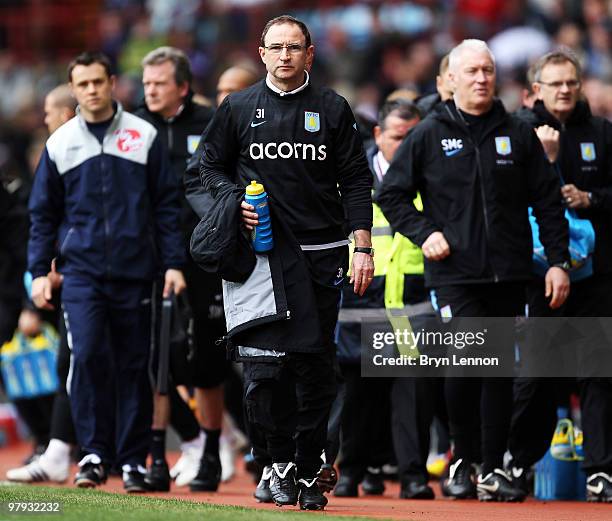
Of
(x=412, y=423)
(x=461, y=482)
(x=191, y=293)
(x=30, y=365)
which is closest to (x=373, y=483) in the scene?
(x=412, y=423)

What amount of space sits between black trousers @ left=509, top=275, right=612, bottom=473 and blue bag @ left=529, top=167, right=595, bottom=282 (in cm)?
8

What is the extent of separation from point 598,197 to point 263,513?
3.16m

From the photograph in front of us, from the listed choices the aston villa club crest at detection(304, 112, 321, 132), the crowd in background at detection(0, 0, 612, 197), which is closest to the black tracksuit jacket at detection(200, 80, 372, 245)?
the aston villa club crest at detection(304, 112, 321, 132)

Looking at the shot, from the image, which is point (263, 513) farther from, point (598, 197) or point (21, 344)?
point (21, 344)

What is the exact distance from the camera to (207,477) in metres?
9.98

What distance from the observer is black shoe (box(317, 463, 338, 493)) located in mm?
8602

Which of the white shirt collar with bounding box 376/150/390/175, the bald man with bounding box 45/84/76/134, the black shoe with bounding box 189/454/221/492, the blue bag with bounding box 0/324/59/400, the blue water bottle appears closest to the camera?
the blue water bottle

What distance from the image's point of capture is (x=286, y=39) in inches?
315

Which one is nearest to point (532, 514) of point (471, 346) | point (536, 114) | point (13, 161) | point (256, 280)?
point (471, 346)

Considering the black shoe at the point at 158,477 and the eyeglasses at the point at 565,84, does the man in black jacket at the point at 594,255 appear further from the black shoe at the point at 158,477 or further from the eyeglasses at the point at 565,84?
the black shoe at the point at 158,477

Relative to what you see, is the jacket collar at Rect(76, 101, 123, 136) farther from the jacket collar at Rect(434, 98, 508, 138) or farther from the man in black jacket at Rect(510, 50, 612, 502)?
the man in black jacket at Rect(510, 50, 612, 502)

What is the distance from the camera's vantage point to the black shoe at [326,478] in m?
8.60

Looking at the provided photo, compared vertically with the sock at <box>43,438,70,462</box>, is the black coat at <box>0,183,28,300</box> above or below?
above

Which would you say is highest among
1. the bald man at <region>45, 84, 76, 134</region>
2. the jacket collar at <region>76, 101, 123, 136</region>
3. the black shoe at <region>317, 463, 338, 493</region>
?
the bald man at <region>45, 84, 76, 134</region>
